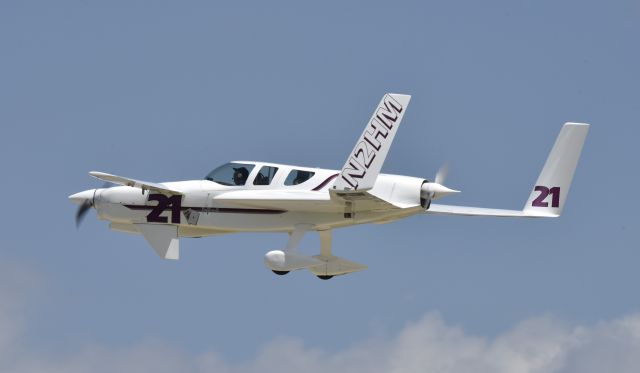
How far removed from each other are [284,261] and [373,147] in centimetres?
508

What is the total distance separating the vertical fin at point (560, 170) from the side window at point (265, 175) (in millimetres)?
8894

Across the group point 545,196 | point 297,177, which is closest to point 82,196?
point 297,177

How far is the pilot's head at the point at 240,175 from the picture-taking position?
69000 mm

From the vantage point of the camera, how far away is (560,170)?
227 ft

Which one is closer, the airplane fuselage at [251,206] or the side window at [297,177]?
the airplane fuselage at [251,206]

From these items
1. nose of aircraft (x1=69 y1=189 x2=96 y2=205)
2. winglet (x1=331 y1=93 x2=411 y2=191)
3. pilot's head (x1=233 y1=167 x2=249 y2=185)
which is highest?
winglet (x1=331 y1=93 x2=411 y2=191)

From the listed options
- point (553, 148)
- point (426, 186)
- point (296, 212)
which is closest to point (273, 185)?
point (296, 212)

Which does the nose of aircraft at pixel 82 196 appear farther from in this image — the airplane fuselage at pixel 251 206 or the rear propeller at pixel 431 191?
the rear propeller at pixel 431 191

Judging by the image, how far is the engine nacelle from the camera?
6625 cm

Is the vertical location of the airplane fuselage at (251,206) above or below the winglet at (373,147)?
below

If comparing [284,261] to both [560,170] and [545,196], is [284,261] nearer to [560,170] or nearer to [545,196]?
[545,196]

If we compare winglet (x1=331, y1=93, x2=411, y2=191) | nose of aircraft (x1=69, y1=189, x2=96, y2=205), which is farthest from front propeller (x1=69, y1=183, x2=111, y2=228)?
winglet (x1=331, y1=93, x2=411, y2=191)

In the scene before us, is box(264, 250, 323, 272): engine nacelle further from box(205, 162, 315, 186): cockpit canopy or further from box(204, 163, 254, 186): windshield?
box(204, 163, 254, 186): windshield

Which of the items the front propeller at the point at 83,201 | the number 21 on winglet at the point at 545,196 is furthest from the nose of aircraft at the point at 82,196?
the number 21 on winglet at the point at 545,196
